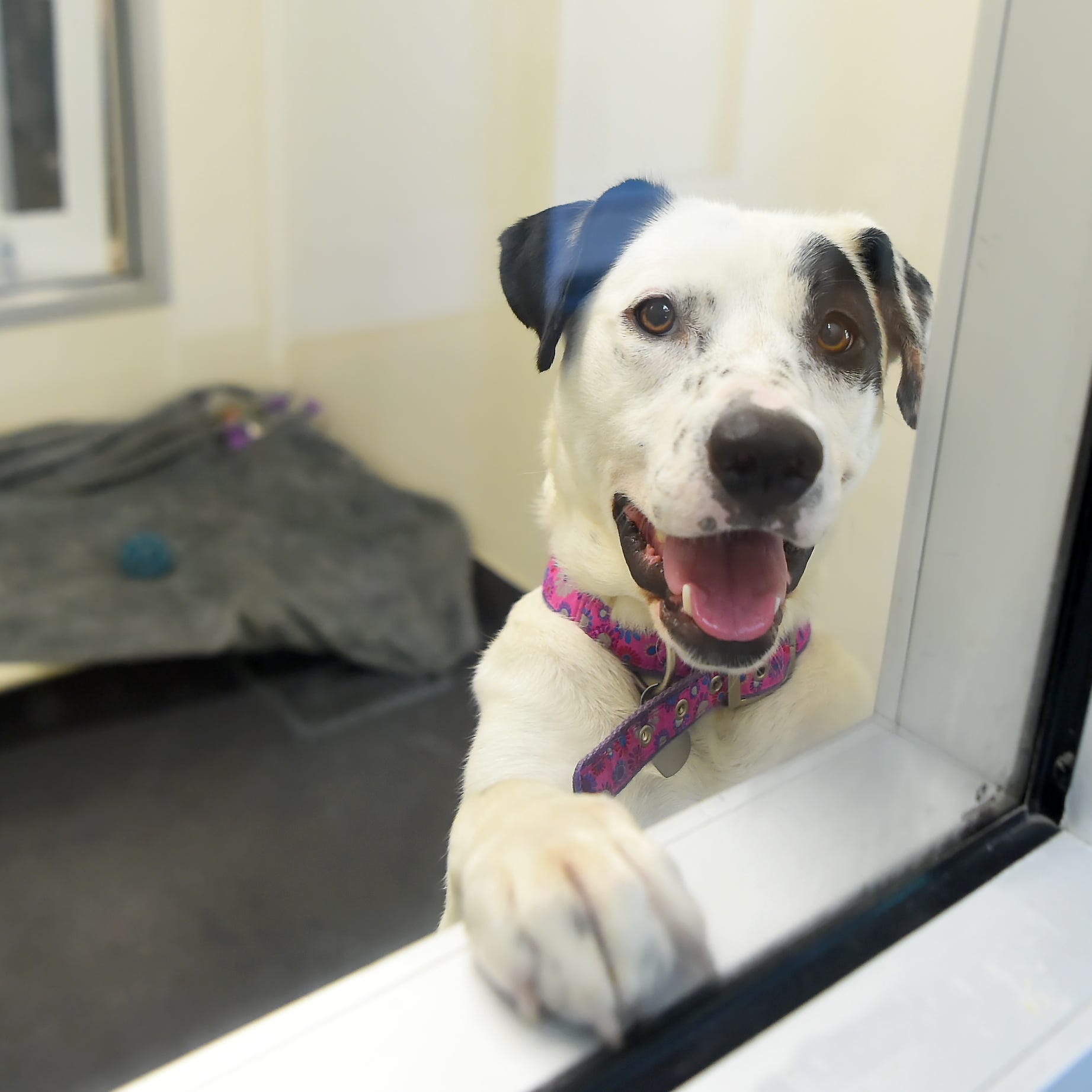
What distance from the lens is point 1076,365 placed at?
0.56 metres

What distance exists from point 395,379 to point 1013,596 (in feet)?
2.72

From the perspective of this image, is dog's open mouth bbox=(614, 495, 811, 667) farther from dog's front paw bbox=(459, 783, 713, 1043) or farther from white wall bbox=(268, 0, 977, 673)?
dog's front paw bbox=(459, 783, 713, 1043)

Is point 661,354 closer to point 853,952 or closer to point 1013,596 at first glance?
point 1013,596

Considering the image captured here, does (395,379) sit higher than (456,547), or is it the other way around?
(395,379)

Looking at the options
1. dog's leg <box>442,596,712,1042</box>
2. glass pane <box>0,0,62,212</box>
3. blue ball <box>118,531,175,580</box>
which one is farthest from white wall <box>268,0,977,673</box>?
blue ball <box>118,531,175,580</box>

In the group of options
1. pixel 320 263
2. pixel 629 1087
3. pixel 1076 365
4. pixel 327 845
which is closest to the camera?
pixel 629 1087

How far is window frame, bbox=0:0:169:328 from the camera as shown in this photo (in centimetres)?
185

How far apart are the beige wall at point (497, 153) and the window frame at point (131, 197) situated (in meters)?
0.11

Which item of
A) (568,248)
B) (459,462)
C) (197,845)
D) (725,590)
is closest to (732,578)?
(725,590)

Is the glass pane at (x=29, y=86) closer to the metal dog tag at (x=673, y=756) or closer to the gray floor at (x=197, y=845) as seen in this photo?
the gray floor at (x=197, y=845)

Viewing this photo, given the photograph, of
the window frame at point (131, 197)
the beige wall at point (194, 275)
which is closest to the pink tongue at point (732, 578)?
the beige wall at point (194, 275)

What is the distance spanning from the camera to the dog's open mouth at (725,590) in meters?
0.64

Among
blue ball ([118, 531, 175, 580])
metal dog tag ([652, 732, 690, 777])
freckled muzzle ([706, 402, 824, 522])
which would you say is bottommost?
blue ball ([118, 531, 175, 580])

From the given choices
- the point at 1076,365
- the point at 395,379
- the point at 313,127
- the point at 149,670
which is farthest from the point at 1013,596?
the point at 149,670
